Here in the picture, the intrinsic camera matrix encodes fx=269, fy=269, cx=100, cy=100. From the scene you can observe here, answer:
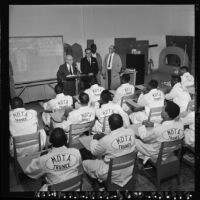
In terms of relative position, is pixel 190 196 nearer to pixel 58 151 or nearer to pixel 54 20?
pixel 58 151

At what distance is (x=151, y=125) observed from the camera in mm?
3471

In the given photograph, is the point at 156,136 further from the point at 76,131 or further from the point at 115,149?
the point at 76,131

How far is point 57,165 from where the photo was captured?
2627 mm

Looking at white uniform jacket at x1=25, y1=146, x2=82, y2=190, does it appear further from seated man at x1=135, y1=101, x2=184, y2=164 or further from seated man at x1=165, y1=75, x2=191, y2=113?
seated man at x1=165, y1=75, x2=191, y2=113

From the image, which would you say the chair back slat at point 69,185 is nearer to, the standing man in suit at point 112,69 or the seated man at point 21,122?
the seated man at point 21,122

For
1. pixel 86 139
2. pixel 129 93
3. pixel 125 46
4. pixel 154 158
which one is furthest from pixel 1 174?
pixel 125 46

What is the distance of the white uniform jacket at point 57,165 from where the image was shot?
103 inches

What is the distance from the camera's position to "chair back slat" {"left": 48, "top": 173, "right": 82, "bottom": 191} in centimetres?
237

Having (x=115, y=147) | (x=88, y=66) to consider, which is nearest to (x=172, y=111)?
(x=115, y=147)

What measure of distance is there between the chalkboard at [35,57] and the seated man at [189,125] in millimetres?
4007

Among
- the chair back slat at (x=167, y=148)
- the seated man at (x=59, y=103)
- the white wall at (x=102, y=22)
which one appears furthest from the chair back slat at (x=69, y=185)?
the white wall at (x=102, y=22)

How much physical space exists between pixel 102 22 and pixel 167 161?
5621 mm

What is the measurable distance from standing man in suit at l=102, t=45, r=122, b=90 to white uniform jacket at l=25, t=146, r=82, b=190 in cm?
487

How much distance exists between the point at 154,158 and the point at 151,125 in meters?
0.42
